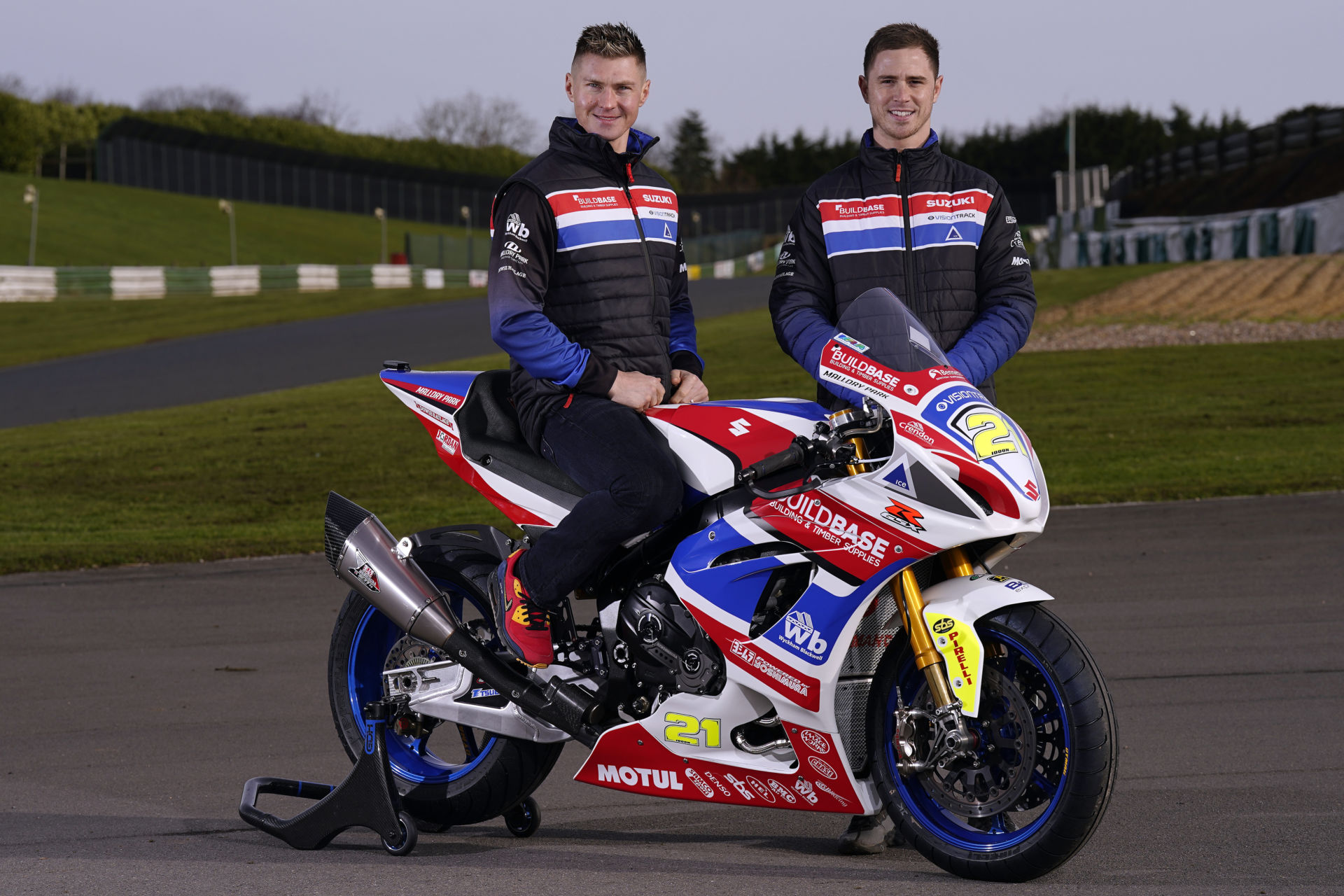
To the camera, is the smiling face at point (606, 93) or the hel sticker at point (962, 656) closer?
the hel sticker at point (962, 656)

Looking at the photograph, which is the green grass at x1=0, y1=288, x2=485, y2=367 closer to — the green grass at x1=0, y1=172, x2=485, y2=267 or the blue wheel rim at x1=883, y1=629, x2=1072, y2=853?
the green grass at x1=0, y1=172, x2=485, y2=267

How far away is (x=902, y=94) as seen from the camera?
479cm

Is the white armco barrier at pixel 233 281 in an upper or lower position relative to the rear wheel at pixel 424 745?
upper

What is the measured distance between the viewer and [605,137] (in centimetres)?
448

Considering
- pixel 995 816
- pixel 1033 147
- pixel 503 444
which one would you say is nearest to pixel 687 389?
pixel 503 444

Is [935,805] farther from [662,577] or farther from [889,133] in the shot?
[889,133]

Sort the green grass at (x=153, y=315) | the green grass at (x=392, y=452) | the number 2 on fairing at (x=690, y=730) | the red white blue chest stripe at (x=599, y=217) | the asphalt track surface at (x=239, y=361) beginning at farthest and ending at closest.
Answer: the green grass at (x=153, y=315) < the asphalt track surface at (x=239, y=361) < the green grass at (x=392, y=452) < the red white blue chest stripe at (x=599, y=217) < the number 2 on fairing at (x=690, y=730)

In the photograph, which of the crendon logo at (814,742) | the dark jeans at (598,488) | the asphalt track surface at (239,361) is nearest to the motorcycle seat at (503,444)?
the dark jeans at (598,488)

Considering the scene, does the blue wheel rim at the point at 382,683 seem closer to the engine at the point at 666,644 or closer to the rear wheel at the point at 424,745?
the rear wheel at the point at 424,745

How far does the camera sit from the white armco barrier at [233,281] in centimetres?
4925

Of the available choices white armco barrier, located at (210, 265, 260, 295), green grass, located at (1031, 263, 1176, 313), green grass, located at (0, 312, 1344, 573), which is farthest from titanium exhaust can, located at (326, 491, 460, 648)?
white armco barrier, located at (210, 265, 260, 295)

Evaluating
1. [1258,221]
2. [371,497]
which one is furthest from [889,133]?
[1258,221]

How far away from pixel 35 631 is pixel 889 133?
17.8ft

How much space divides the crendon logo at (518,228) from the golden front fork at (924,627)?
1530 millimetres
